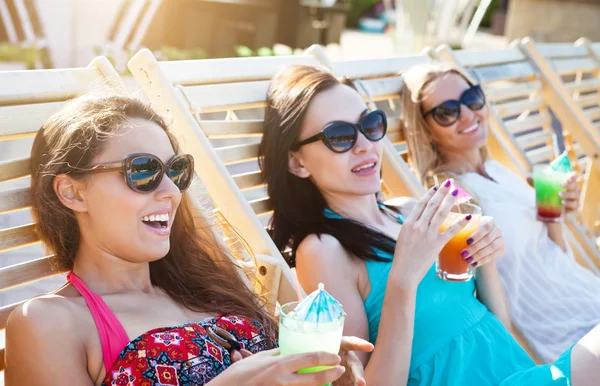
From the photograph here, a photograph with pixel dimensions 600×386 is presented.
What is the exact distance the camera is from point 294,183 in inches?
96.8

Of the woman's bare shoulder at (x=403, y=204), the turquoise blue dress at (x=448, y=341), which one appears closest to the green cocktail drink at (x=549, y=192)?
the woman's bare shoulder at (x=403, y=204)

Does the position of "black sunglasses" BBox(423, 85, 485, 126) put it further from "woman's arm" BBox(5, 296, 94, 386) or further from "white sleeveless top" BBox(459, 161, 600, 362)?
"woman's arm" BBox(5, 296, 94, 386)

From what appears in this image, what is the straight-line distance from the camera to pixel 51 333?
1.53 m

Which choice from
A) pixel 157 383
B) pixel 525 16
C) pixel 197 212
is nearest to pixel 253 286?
pixel 197 212

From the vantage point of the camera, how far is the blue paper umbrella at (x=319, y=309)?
1431 mm

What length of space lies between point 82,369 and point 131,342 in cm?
12

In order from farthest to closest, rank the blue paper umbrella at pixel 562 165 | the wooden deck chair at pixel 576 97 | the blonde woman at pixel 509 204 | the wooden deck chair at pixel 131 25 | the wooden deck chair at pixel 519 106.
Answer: the wooden deck chair at pixel 131 25, the wooden deck chair at pixel 576 97, the wooden deck chair at pixel 519 106, the blue paper umbrella at pixel 562 165, the blonde woman at pixel 509 204

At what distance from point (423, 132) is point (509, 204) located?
1.61 ft

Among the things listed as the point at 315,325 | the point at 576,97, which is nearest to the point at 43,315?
the point at 315,325

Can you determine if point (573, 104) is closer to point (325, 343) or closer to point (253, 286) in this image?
point (253, 286)

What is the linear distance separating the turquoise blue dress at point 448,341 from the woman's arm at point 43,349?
0.95m

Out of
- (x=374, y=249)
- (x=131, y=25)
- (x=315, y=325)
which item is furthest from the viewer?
(x=131, y=25)

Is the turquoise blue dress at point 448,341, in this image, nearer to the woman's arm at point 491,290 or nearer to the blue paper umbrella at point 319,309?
the woman's arm at point 491,290

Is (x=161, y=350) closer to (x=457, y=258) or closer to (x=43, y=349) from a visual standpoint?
(x=43, y=349)
